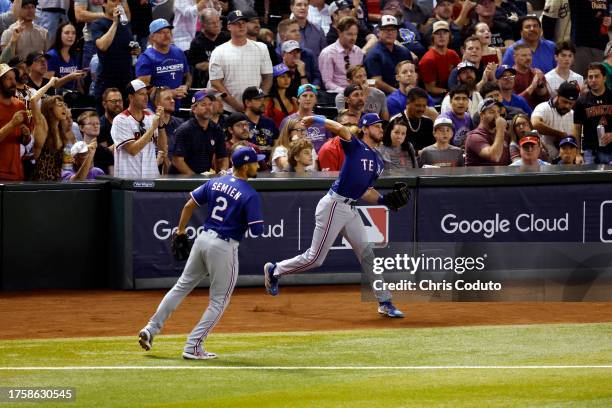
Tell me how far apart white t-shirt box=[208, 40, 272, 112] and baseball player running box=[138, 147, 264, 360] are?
6603 mm

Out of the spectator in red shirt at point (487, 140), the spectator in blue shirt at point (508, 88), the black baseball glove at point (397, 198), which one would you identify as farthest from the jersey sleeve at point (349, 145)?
the spectator in blue shirt at point (508, 88)

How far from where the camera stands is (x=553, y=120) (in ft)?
56.6

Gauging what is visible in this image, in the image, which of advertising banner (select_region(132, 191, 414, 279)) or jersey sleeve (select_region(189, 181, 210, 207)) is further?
advertising banner (select_region(132, 191, 414, 279))

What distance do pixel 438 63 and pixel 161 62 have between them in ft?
14.8

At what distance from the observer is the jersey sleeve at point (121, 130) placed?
593 inches

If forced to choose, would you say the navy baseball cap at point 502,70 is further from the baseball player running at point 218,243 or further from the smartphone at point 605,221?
the baseball player running at point 218,243

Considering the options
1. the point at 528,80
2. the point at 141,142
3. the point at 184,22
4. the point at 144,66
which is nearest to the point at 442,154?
the point at 528,80

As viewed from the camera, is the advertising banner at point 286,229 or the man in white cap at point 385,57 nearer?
the advertising banner at point 286,229


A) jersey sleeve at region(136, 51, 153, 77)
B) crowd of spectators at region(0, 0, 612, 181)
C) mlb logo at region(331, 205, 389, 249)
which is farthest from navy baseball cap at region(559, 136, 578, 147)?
jersey sleeve at region(136, 51, 153, 77)

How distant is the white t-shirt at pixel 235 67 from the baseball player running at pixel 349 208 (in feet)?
14.5

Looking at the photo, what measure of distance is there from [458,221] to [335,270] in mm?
1625

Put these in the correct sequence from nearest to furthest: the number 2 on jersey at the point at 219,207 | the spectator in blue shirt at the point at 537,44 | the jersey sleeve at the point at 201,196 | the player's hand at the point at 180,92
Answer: the number 2 on jersey at the point at 219,207 → the jersey sleeve at the point at 201,196 → the player's hand at the point at 180,92 → the spectator in blue shirt at the point at 537,44

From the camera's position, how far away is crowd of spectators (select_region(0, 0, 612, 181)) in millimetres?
15250

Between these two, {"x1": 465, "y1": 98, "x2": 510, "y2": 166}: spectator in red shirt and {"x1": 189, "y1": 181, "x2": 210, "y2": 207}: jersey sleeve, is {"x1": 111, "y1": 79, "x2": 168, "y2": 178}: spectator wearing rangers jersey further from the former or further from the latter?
{"x1": 189, "y1": 181, "x2": 210, "y2": 207}: jersey sleeve
